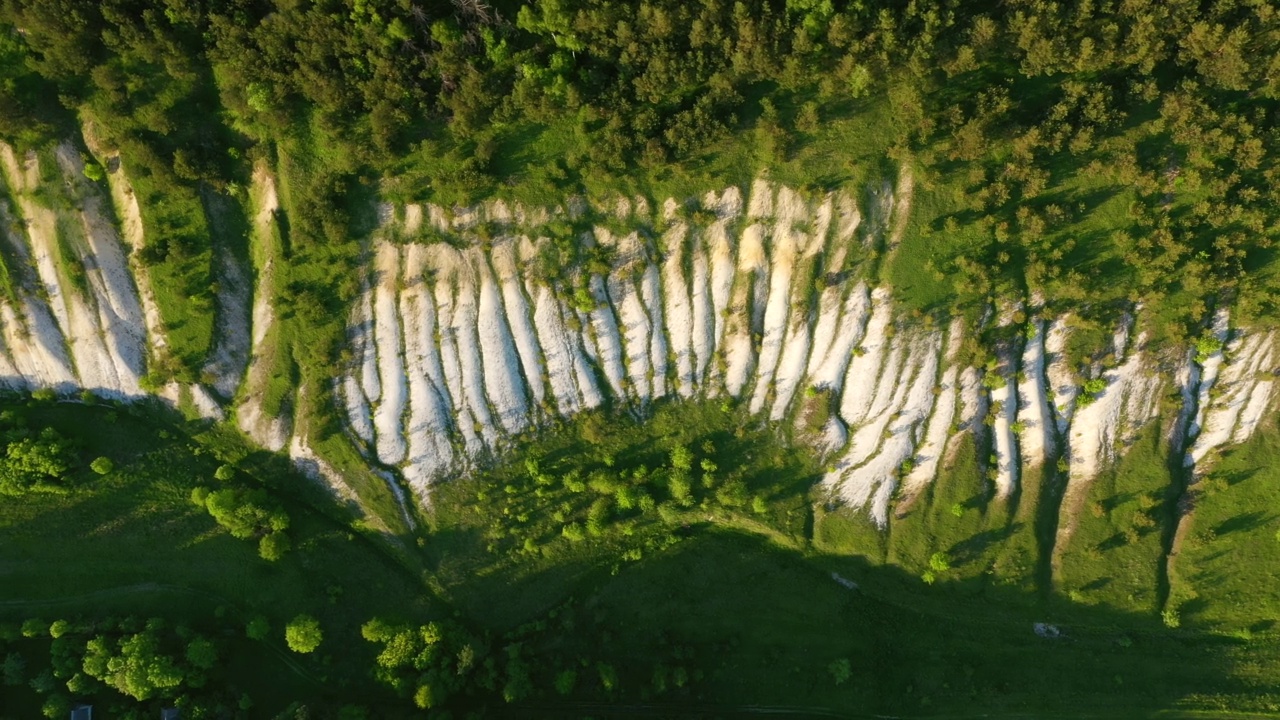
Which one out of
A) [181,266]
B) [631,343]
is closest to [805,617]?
[631,343]

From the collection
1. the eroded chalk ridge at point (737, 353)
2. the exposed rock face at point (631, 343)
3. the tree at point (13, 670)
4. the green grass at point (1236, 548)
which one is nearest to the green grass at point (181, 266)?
the exposed rock face at point (631, 343)

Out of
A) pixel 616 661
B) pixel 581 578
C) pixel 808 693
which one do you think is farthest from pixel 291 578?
pixel 808 693

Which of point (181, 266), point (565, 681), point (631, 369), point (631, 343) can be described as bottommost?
point (565, 681)

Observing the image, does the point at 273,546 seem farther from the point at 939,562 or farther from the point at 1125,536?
the point at 1125,536

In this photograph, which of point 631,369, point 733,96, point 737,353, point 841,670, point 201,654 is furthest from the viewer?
point 841,670

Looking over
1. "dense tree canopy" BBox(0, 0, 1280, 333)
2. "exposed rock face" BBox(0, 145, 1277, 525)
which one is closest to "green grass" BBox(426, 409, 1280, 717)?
"exposed rock face" BBox(0, 145, 1277, 525)

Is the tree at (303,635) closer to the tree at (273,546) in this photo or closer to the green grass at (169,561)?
the green grass at (169,561)
